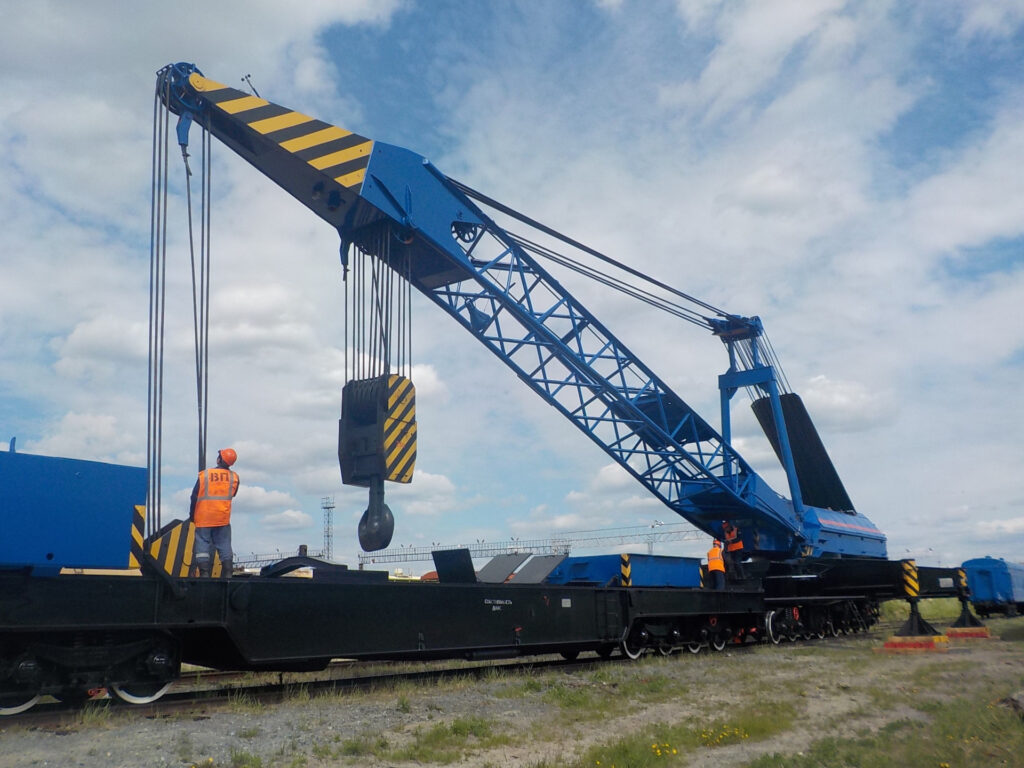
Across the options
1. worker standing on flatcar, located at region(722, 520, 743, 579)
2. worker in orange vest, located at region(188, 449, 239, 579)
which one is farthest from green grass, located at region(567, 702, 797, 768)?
worker standing on flatcar, located at region(722, 520, 743, 579)

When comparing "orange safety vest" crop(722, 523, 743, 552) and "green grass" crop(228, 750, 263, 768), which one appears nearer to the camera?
"green grass" crop(228, 750, 263, 768)

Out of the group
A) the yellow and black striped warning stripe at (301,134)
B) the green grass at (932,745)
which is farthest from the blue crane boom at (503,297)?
the green grass at (932,745)

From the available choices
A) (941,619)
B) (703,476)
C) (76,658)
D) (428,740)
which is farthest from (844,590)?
(76,658)

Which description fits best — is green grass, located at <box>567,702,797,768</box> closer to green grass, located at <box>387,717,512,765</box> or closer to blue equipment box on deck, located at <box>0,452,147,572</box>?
green grass, located at <box>387,717,512,765</box>

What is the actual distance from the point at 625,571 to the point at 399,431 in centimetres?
458

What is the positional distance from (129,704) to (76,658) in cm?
80

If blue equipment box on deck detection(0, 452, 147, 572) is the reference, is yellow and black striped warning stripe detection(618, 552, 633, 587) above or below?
below

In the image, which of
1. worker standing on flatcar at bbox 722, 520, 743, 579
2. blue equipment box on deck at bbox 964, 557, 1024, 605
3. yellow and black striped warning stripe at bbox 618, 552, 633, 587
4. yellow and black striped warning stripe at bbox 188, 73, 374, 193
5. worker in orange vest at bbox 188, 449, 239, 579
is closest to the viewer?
worker in orange vest at bbox 188, 449, 239, 579

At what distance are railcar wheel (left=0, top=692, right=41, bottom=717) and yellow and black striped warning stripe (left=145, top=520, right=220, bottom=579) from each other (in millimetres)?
1907

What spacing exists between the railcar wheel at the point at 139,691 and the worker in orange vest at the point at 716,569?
10.9m

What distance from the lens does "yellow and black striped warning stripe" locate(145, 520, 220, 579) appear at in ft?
27.8

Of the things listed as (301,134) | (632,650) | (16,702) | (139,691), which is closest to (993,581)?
(632,650)

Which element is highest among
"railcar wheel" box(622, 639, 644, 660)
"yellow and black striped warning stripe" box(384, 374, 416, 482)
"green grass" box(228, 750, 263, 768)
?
"yellow and black striped warning stripe" box(384, 374, 416, 482)

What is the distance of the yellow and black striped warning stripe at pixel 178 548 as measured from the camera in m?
8.46
